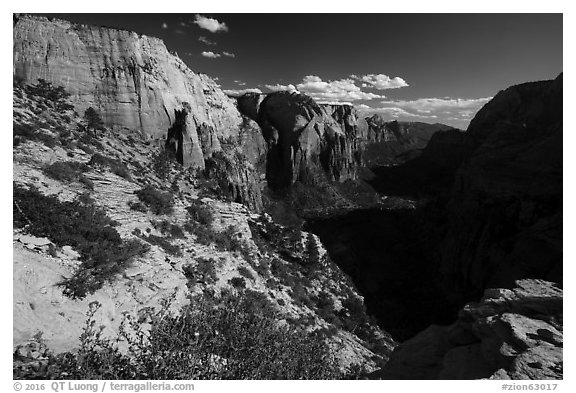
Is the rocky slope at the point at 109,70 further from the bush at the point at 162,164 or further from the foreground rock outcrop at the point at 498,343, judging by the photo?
the foreground rock outcrop at the point at 498,343

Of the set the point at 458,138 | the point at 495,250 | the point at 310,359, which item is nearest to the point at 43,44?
the point at 310,359

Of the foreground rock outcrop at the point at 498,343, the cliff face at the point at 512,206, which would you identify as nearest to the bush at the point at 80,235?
the foreground rock outcrop at the point at 498,343

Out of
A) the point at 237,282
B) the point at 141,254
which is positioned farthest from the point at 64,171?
the point at 237,282

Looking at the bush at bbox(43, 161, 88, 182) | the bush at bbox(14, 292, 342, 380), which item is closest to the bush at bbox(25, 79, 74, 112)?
the bush at bbox(43, 161, 88, 182)

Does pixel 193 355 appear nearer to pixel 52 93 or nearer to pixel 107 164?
pixel 107 164

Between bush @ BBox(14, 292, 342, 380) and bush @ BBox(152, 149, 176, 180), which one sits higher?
bush @ BBox(152, 149, 176, 180)

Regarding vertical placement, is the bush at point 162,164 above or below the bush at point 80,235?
above

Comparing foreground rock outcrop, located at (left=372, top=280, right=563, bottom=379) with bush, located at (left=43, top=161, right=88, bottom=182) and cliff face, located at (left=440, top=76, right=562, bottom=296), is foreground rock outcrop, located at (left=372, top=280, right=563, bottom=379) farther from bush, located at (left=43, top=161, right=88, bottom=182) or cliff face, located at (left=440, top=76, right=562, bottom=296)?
cliff face, located at (left=440, top=76, right=562, bottom=296)
